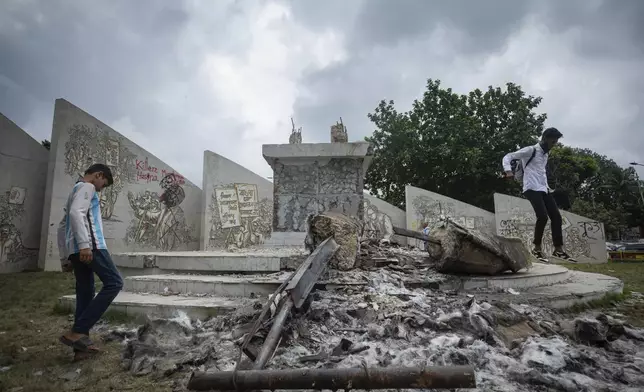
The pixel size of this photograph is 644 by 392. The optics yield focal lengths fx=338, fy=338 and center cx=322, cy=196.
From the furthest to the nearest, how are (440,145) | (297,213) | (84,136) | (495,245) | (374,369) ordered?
(440,145) → (84,136) → (297,213) → (495,245) → (374,369)

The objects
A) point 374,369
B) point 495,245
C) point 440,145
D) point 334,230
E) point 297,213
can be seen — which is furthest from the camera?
point 440,145

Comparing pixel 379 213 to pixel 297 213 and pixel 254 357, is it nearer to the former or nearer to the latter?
Result: pixel 297 213

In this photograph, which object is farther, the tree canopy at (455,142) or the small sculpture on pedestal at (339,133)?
the tree canopy at (455,142)

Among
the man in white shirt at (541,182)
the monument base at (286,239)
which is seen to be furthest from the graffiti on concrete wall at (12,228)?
the man in white shirt at (541,182)

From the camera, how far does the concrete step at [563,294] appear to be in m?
3.66

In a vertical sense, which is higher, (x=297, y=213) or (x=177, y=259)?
(x=297, y=213)

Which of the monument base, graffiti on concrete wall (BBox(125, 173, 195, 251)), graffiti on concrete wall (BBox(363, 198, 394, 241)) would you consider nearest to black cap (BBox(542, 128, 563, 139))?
the monument base

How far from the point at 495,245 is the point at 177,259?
175 inches

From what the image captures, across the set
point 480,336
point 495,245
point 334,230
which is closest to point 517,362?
point 480,336

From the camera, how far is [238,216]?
1491cm

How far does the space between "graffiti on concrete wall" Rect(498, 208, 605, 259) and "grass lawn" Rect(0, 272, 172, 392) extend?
15186 millimetres

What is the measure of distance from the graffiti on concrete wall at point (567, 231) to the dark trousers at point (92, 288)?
15080 mm

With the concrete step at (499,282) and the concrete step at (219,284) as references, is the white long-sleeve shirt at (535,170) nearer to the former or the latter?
the concrete step at (499,282)

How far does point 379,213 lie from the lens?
16.5 metres
